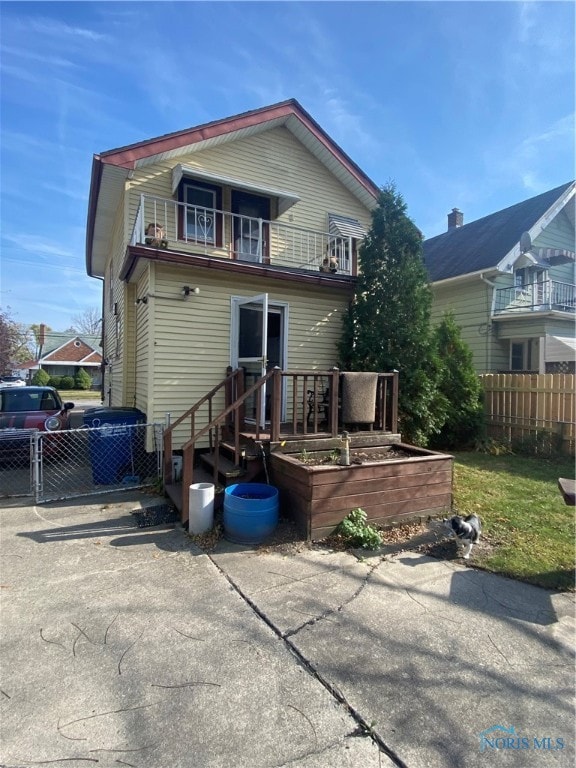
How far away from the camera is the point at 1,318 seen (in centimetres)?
2366

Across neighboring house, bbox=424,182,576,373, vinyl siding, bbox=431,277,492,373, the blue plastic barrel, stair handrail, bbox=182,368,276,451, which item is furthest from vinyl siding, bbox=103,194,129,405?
neighboring house, bbox=424,182,576,373

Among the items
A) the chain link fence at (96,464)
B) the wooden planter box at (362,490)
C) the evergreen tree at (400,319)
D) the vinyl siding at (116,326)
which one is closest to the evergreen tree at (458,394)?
the evergreen tree at (400,319)

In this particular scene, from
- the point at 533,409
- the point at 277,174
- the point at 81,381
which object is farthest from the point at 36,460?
the point at 81,381

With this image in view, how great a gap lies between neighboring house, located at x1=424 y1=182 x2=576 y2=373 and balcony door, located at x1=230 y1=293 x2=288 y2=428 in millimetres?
8003

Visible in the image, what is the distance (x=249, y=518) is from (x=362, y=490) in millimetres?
1279

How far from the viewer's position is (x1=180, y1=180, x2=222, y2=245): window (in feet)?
25.4

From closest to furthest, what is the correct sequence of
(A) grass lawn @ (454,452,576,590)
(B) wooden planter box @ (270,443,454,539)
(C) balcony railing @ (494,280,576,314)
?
1. (A) grass lawn @ (454,452,576,590)
2. (B) wooden planter box @ (270,443,454,539)
3. (C) balcony railing @ (494,280,576,314)

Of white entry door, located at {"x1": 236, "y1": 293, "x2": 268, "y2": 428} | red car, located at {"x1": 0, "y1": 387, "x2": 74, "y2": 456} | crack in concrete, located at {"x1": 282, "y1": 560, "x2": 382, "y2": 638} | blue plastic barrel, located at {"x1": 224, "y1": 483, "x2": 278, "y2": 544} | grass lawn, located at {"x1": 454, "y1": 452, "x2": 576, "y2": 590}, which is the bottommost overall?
crack in concrete, located at {"x1": 282, "y1": 560, "x2": 382, "y2": 638}

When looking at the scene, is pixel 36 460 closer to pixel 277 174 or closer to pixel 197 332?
pixel 197 332

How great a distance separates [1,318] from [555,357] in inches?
1116

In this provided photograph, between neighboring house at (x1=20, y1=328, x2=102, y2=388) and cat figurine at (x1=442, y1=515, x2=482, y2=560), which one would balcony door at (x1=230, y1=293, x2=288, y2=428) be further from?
neighboring house at (x1=20, y1=328, x2=102, y2=388)

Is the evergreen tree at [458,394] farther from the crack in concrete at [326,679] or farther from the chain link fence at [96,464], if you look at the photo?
the crack in concrete at [326,679]

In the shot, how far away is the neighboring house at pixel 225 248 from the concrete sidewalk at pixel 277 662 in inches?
139

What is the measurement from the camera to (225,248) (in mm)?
7941
